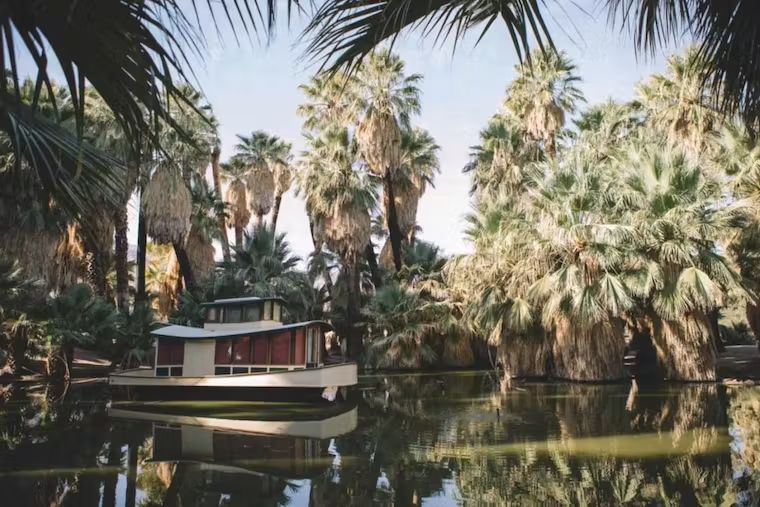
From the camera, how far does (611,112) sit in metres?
27.1

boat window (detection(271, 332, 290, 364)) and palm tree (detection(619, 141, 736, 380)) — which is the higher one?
palm tree (detection(619, 141, 736, 380))

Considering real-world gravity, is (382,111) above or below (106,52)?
above

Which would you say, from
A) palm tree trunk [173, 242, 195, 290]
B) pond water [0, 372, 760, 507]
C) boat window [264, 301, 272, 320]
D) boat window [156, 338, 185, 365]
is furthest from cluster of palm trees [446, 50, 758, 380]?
palm tree trunk [173, 242, 195, 290]

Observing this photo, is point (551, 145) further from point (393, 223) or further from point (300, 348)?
point (300, 348)

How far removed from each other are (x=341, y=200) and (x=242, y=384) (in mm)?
13552

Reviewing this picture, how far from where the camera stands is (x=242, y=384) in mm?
14875

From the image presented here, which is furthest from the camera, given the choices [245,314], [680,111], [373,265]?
[373,265]

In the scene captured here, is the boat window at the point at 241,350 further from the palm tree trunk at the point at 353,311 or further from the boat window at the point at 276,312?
the palm tree trunk at the point at 353,311

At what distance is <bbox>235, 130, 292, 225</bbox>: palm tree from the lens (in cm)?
3556

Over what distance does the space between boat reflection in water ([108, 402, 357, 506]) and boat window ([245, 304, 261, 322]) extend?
3.82 m

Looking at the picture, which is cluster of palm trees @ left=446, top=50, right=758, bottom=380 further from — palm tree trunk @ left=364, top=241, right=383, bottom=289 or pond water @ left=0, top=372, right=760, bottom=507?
palm tree trunk @ left=364, top=241, right=383, bottom=289

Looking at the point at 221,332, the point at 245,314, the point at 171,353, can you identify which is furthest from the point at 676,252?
the point at 171,353

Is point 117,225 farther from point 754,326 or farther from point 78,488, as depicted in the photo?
point 754,326

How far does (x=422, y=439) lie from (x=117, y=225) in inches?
718
